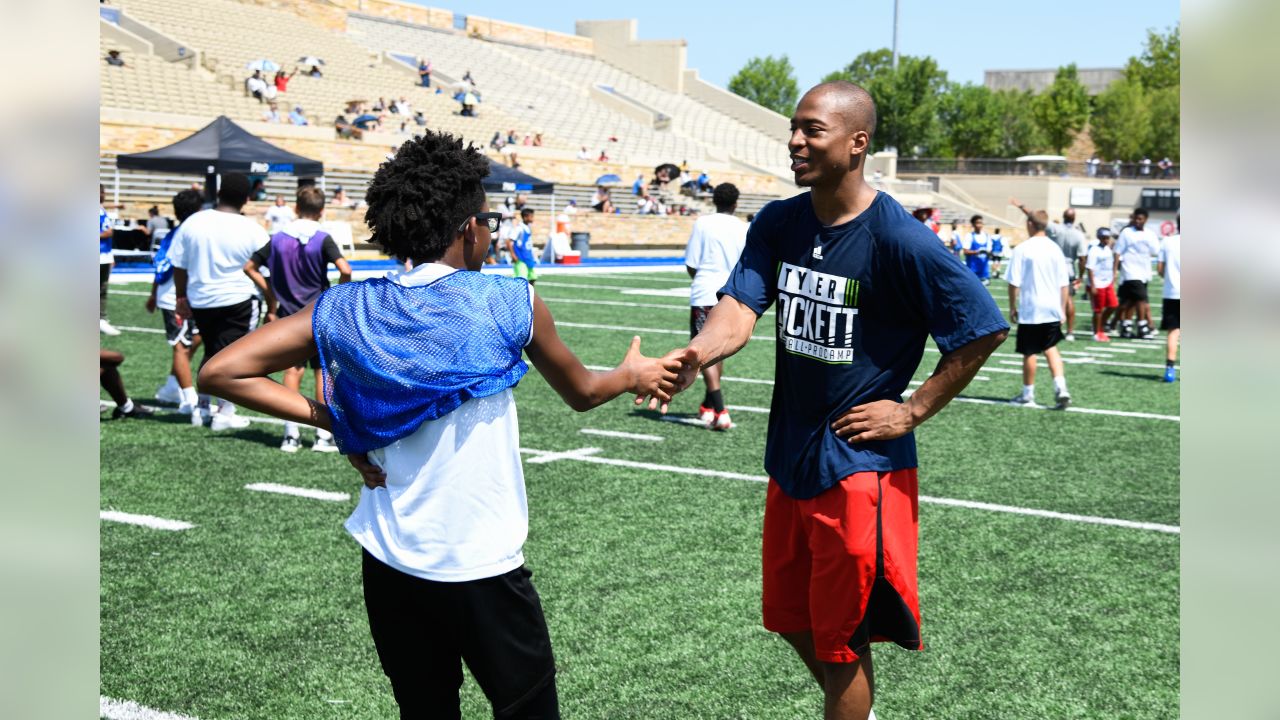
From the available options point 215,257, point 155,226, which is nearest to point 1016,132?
point 155,226

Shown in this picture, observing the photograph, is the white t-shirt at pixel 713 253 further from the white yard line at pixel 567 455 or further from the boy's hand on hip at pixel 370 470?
the boy's hand on hip at pixel 370 470

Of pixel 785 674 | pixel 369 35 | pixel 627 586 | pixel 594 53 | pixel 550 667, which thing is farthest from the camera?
pixel 594 53

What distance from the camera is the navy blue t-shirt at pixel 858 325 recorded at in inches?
141

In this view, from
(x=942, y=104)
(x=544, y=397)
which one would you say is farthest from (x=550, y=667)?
(x=942, y=104)

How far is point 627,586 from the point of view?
610cm

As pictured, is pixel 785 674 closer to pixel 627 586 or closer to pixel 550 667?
pixel 627 586

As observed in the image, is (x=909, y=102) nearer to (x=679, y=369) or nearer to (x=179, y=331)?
(x=179, y=331)

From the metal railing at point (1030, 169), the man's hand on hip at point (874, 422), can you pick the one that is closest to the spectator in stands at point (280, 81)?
the metal railing at point (1030, 169)

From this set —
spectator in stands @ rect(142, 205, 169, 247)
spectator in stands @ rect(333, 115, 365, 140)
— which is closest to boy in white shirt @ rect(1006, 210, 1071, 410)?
spectator in stands @ rect(142, 205, 169, 247)

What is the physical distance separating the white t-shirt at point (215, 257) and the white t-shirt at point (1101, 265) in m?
13.3
